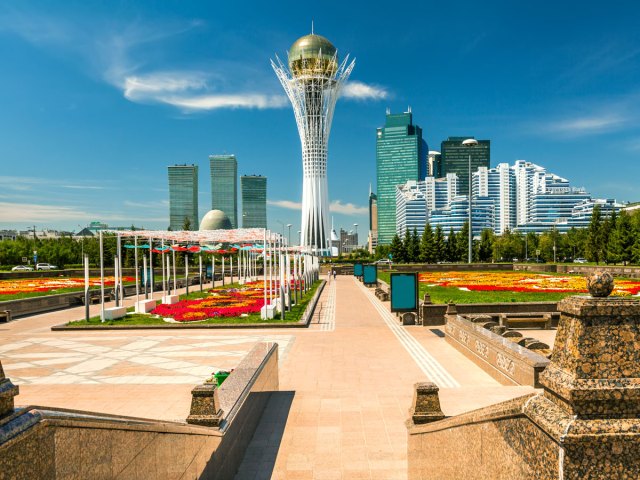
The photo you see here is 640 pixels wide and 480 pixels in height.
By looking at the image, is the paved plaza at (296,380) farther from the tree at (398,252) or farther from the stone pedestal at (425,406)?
the tree at (398,252)

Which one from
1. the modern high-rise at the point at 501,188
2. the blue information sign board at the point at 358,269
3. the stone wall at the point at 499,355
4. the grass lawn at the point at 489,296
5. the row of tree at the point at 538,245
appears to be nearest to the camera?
the stone wall at the point at 499,355

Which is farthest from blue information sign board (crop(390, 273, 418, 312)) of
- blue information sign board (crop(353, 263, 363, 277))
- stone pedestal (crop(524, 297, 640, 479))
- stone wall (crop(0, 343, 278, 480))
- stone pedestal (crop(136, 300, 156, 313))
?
blue information sign board (crop(353, 263, 363, 277))

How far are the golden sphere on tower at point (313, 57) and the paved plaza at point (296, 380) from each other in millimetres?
77194

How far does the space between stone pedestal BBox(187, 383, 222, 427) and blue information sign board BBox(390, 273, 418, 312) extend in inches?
525

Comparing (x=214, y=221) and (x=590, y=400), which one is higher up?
(x=214, y=221)

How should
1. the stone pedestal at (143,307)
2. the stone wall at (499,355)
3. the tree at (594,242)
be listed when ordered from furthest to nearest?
the tree at (594,242), the stone pedestal at (143,307), the stone wall at (499,355)

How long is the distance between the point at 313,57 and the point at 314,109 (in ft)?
42.5

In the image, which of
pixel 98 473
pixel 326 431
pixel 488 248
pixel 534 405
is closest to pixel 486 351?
pixel 326 431

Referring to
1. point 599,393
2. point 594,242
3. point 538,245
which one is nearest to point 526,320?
point 599,393

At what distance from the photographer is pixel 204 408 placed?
570 cm

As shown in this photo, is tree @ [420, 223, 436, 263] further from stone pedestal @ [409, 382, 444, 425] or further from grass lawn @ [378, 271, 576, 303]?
stone pedestal @ [409, 382, 444, 425]

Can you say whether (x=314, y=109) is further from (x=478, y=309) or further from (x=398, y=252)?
(x=478, y=309)

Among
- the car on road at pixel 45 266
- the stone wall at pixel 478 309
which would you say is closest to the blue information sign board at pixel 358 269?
the stone wall at pixel 478 309

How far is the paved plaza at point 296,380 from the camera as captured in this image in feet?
22.5
